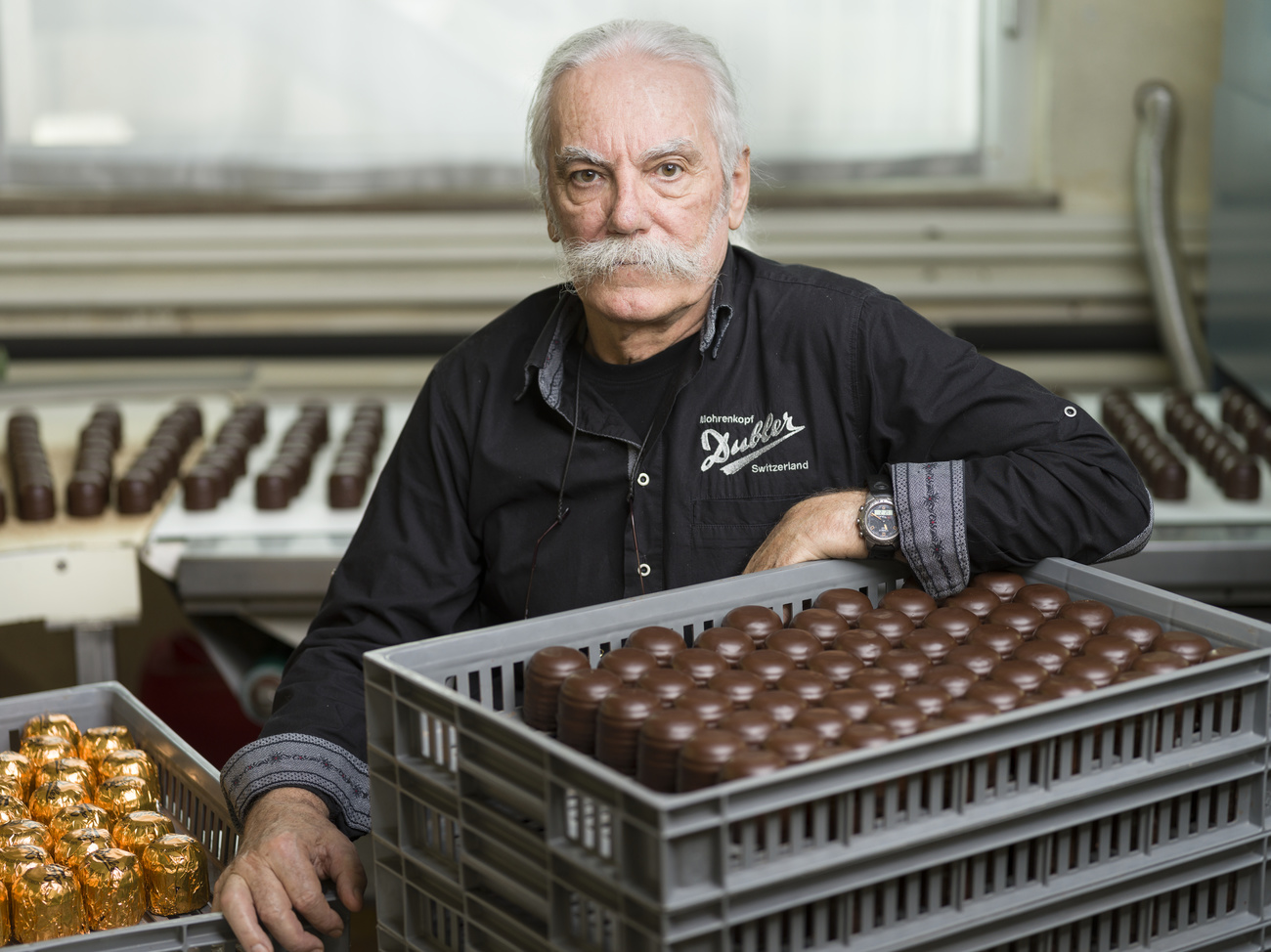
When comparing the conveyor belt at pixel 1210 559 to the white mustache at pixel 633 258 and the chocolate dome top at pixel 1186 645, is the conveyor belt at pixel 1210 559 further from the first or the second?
the chocolate dome top at pixel 1186 645

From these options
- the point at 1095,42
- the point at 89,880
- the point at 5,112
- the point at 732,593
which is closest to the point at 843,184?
the point at 1095,42

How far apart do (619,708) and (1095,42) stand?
2.95 meters

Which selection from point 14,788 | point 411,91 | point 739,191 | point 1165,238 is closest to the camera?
point 14,788

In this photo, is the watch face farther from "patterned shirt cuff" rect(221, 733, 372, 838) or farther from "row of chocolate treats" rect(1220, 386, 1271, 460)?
"row of chocolate treats" rect(1220, 386, 1271, 460)

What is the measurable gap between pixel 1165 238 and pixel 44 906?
114 inches

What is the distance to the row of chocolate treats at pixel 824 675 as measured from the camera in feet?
2.92

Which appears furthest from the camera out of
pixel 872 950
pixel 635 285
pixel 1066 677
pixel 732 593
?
pixel 635 285

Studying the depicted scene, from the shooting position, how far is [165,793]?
4.92 feet

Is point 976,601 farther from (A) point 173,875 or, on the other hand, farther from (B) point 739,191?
(A) point 173,875

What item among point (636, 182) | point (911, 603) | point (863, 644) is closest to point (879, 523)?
point (911, 603)

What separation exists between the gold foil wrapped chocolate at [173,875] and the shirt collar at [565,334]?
2.01ft

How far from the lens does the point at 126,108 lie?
348 centimetres

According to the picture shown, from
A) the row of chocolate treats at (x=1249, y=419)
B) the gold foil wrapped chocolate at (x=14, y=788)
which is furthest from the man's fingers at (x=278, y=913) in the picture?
the row of chocolate treats at (x=1249, y=419)

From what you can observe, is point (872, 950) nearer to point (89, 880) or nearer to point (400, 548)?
point (89, 880)
